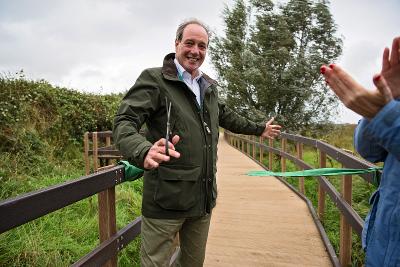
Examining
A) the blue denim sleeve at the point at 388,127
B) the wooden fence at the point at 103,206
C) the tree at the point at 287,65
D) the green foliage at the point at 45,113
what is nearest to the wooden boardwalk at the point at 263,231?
the wooden fence at the point at 103,206

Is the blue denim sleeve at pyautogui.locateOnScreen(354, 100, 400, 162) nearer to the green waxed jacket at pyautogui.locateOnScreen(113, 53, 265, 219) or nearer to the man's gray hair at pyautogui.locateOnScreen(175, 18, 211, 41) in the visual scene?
the green waxed jacket at pyautogui.locateOnScreen(113, 53, 265, 219)

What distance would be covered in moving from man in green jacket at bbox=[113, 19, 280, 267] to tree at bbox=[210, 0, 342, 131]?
1552cm

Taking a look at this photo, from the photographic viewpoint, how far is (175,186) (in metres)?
2.21

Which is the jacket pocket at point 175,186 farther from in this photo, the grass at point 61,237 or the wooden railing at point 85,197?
the grass at point 61,237

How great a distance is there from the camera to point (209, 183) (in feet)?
7.90

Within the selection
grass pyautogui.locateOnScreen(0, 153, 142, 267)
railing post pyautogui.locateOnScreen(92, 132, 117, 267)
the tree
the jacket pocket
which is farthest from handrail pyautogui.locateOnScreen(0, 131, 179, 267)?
the tree

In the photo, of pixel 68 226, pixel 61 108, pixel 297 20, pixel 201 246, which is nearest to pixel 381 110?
pixel 201 246

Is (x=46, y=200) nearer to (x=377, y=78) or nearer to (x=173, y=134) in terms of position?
(x=173, y=134)

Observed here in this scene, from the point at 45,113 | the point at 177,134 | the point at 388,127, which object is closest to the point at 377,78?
the point at 388,127

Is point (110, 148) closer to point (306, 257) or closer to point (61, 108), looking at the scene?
point (61, 108)

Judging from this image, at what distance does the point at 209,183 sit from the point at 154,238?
0.48 meters

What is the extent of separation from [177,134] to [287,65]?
1708 centimetres

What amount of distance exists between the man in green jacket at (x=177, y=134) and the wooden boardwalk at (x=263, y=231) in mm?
1501

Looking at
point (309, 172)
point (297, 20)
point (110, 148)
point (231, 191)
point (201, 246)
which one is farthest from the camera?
point (297, 20)
